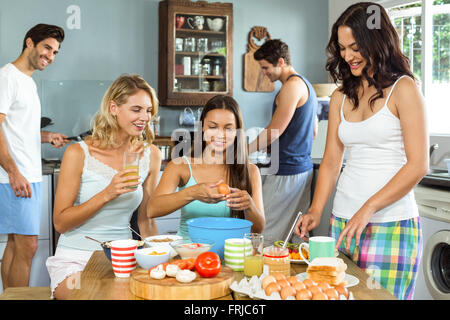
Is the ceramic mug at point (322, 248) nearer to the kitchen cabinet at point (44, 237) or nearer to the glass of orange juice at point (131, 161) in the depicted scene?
the glass of orange juice at point (131, 161)

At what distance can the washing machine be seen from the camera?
2.56 m

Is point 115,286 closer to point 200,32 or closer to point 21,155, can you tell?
point 21,155

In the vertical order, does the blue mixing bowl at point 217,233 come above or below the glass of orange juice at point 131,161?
below

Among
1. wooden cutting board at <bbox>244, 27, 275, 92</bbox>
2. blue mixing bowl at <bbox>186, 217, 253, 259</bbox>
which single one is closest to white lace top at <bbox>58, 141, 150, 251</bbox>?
blue mixing bowl at <bbox>186, 217, 253, 259</bbox>

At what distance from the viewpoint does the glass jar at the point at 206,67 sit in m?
4.29

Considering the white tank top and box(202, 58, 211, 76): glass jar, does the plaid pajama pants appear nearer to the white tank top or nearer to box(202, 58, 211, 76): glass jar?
the white tank top

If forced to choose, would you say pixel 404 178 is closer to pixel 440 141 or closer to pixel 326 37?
pixel 440 141

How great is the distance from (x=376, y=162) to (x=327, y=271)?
0.51m

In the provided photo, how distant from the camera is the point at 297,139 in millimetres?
3092

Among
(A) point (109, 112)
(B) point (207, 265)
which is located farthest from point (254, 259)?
(A) point (109, 112)

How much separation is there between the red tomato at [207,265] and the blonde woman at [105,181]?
1.74 feet

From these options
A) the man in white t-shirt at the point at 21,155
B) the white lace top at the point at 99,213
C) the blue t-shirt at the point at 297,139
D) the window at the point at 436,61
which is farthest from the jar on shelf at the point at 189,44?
the white lace top at the point at 99,213

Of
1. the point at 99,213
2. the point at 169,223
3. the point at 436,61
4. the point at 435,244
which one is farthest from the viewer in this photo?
the point at 436,61

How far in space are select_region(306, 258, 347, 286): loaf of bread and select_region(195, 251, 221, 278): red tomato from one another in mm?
237
